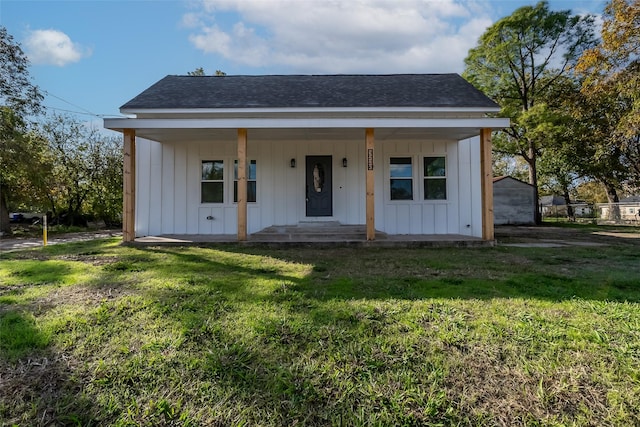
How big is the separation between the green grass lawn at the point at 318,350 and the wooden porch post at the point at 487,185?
3.28 metres

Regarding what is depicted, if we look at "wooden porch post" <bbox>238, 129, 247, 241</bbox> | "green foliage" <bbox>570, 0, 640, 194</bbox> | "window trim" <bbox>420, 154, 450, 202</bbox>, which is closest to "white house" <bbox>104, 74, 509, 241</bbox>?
"window trim" <bbox>420, 154, 450, 202</bbox>

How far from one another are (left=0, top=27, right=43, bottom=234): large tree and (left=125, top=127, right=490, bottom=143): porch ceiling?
6.71 m

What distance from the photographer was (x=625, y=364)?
2.45 m

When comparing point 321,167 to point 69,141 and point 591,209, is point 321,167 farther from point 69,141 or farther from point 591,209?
point 591,209

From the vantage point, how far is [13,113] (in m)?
12.9

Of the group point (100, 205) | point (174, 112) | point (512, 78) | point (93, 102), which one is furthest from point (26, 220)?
point (512, 78)

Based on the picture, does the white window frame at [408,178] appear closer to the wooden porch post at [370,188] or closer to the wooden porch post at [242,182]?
the wooden porch post at [370,188]

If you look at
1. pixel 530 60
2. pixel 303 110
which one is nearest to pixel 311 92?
pixel 303 110

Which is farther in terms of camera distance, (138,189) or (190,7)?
(190,7)

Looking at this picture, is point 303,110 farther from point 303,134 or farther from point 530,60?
point 530,60

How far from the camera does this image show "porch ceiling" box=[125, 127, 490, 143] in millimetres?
8383

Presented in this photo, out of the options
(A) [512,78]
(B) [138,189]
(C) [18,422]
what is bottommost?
(C) [18,422]

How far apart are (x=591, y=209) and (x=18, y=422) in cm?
2997

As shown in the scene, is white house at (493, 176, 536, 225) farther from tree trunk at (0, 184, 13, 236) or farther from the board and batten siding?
tree trunk at (0, 184, 13, 236)
